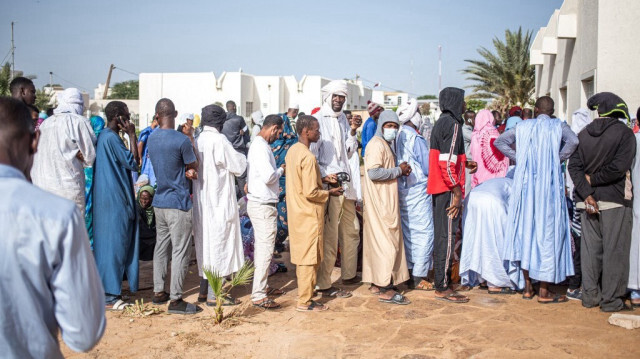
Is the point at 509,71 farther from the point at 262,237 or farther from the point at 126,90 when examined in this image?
the point at 126,90

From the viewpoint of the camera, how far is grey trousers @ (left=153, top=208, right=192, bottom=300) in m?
5.25

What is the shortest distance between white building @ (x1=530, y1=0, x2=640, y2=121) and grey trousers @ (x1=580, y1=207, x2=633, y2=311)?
18.8ft

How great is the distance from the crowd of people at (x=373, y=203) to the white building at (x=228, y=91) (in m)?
37.2

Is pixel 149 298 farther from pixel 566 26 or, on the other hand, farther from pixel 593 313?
pixel 566 26

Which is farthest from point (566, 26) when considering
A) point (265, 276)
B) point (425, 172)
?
point (265, 276)

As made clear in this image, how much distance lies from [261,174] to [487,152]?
319cm

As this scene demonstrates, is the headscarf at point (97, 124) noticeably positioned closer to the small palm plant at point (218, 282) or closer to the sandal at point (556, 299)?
the small palm plant at point (218, 282)

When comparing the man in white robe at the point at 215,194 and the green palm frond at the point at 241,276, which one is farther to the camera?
the man in white robe at the point at 215,194

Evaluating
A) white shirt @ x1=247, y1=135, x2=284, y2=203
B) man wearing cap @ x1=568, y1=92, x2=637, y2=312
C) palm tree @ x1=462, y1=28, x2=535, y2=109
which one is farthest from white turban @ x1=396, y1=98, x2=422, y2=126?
palm tree @ x1=462, y1=28, x2=535, y2=109

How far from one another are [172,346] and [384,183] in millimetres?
2580

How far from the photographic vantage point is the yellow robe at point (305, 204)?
5.24 m

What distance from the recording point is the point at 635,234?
208 inches

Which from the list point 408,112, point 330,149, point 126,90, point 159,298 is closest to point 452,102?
point 408,112

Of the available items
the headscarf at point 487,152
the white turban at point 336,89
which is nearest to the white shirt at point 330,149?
the white turban at point 336,89
